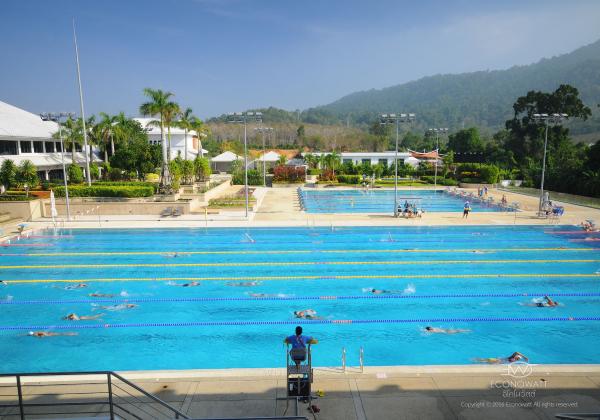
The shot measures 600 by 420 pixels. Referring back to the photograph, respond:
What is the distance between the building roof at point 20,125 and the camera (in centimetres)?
3303

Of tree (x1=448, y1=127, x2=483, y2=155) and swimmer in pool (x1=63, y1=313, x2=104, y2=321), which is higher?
tree (x1=448, y1=127, x2=483, y2=155)

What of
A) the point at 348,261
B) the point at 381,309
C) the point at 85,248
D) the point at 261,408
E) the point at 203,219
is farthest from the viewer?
the point at 203,219

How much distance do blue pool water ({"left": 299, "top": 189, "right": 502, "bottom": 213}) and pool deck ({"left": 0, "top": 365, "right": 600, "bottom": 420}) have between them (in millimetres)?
19735

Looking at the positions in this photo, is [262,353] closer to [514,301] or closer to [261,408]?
[261,408]

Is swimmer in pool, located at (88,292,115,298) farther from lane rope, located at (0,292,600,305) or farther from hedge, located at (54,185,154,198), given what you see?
hedge, located at (54,185,154,198)

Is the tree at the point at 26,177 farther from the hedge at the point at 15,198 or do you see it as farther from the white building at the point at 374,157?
the white building at the point at 374,157

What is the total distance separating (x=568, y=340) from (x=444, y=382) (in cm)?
508

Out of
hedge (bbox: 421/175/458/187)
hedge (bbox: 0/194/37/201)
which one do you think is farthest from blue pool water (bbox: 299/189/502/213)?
hedge (bbox: 0/194/37/201)

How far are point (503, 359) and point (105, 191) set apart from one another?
A: 2430 centimetres

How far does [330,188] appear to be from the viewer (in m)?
42.2

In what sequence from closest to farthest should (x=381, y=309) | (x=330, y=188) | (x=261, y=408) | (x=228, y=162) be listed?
(x=261, y=408) → (x=381, y=309) → (x=330, y=188) → (x=228, y=162)

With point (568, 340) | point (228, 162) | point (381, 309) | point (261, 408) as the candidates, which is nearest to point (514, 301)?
point (568, 340)

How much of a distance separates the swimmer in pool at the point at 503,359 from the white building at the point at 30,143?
34640 mm

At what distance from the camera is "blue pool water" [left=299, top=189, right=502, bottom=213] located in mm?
28578
